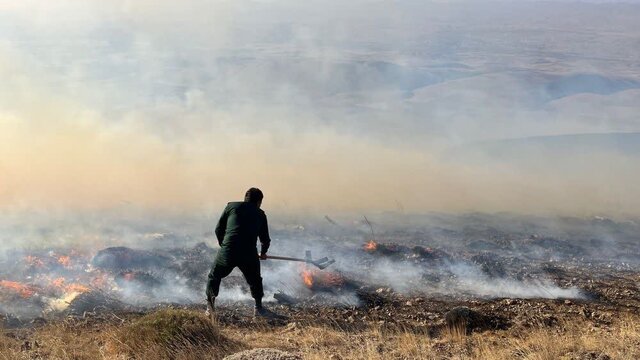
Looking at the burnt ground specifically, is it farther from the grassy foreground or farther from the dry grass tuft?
the dry grass tuft

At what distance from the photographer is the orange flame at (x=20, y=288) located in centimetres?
686

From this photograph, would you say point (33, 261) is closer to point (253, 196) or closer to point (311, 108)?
point (253, 196)

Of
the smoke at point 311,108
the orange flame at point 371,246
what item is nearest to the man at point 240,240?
the orange flame at point 371,246

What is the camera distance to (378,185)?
15609 mm

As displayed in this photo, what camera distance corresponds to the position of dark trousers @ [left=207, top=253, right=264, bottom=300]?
559 centimetres

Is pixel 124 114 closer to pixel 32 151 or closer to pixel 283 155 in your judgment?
pixel 32 151

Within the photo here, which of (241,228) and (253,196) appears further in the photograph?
(253,196)

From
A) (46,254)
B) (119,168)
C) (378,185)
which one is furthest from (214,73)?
(46,254)

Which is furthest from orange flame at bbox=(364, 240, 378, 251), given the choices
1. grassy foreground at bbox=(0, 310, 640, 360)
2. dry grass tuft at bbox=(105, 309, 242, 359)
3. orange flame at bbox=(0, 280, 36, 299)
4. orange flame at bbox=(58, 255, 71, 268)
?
orange flame at bbox=(0, 280, 36, 299)

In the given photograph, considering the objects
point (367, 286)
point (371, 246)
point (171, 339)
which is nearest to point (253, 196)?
point (171, 339)

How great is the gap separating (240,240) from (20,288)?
330 cm

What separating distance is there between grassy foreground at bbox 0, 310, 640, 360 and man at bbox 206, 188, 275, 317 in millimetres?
560

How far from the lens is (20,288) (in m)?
7.02

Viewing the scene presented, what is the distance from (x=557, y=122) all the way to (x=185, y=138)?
17896mm
